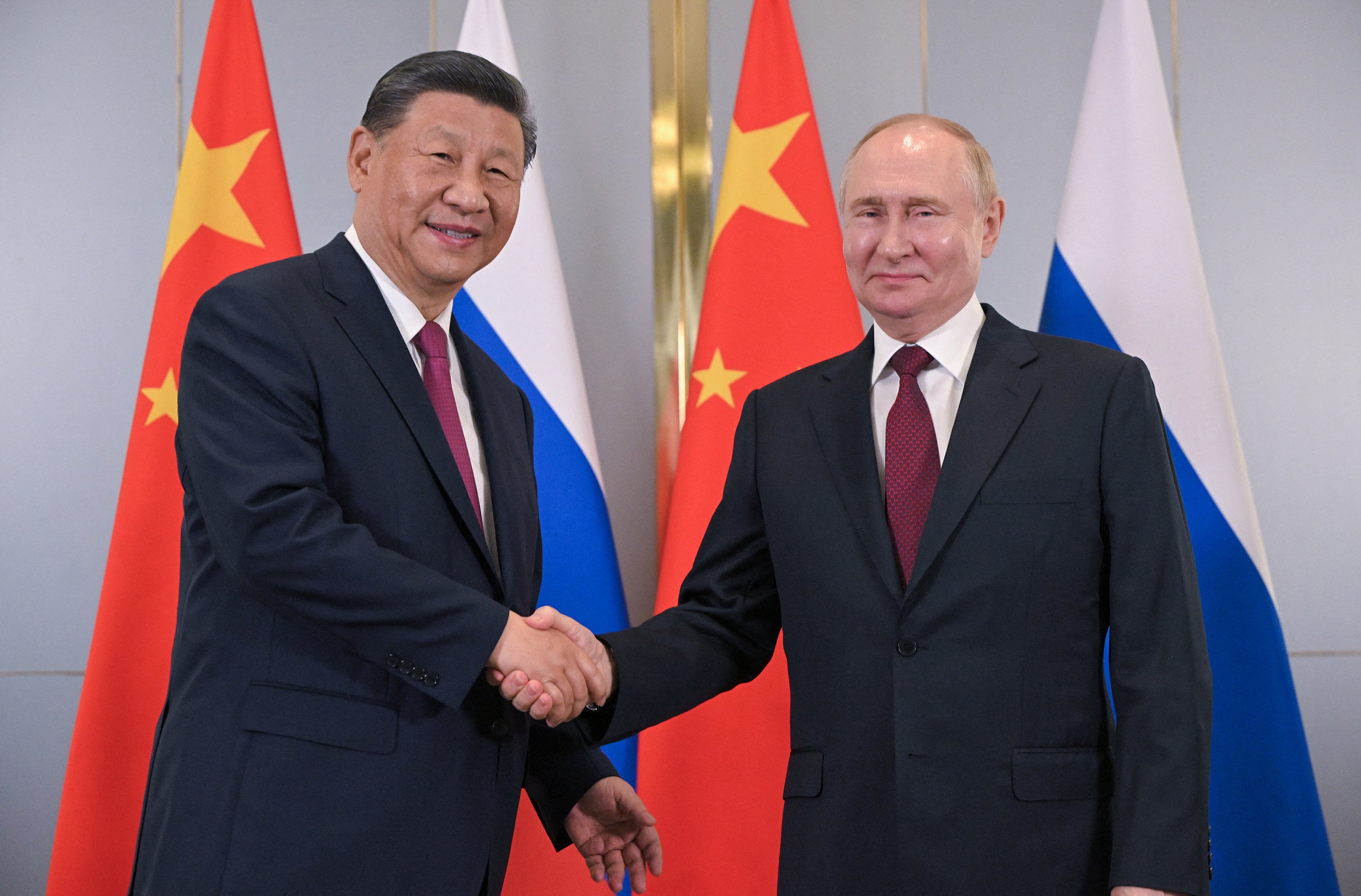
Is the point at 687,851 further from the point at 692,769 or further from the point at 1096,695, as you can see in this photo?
the point at 1096,695

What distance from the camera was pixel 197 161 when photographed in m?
3.01

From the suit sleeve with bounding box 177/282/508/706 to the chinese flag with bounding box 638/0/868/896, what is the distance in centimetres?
132

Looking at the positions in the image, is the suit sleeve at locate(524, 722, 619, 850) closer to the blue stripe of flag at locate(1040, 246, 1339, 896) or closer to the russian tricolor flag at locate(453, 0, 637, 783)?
the russian tricolor flag at locate(453, 0, 637, 783)

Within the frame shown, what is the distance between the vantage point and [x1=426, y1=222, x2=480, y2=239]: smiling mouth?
187 centimetres

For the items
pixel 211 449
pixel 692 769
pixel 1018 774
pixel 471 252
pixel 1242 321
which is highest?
pixel 1242 321

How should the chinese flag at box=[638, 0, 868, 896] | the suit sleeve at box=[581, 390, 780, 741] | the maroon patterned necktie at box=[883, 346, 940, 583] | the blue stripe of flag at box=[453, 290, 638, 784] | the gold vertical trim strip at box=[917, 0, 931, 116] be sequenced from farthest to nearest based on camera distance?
the gold vertical trim strip at box=[917, 0, 931, 116], the blue stripe of flag at box=[453, 290, 638, 784], the chinese flag at box=[638, 0, 868, 896], the suit sleeve at box=[581, 390, 780, 741], the maroon patterned necktie at box=[883, 346, 940, 583]

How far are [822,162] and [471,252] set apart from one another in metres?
1.48

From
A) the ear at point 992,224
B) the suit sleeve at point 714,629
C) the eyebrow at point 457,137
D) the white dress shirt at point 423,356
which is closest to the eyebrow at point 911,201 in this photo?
the ear at point 992,224

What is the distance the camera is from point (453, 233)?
6.18 feet

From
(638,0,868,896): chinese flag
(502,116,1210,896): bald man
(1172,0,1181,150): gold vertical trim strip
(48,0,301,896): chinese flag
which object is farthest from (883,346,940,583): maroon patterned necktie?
(1172,0,1181,150): gold vertical trim strip

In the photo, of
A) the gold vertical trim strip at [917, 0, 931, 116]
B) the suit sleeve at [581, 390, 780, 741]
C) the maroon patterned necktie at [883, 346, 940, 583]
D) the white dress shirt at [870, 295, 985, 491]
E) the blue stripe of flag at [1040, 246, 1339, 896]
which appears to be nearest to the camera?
the maroon patterned necktie at [883, 346, 940, 583]

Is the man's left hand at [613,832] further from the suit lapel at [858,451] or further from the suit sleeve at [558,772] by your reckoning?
the suit lapel at [858,451]

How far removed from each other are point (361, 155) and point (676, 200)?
1564 mm

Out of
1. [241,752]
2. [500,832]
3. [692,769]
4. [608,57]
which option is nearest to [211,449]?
[241,752]
